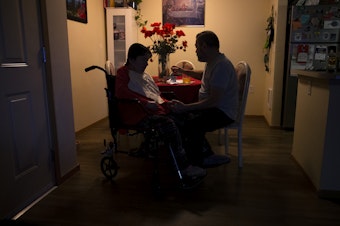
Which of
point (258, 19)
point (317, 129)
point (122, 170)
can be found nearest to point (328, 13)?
point (258, 19)

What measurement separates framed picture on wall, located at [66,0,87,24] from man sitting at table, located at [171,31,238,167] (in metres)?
1.94

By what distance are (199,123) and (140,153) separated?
1.73 feet

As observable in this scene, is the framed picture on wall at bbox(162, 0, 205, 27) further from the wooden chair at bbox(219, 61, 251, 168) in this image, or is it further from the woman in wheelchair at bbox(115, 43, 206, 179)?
the woman in wheelchair at bbox(115, 43, 206, 179)

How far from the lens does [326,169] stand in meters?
1.91

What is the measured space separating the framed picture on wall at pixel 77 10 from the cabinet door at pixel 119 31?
685 millimetres

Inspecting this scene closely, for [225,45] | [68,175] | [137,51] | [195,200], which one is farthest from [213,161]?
[225,45]

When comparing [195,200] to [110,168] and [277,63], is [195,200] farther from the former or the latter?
[277,63]

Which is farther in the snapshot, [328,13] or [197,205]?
[328,13]

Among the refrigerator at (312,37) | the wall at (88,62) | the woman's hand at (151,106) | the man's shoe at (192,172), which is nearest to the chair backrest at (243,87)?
the man's shoe at (192,172)

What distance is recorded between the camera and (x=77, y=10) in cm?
348

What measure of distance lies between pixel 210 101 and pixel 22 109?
1.29 m

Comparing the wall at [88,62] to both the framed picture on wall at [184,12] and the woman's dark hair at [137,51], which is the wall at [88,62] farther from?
the woman's dark hair at [137,51]

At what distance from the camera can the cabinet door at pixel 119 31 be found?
4.30 metres

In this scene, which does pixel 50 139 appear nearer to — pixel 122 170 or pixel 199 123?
pixel 122 170
